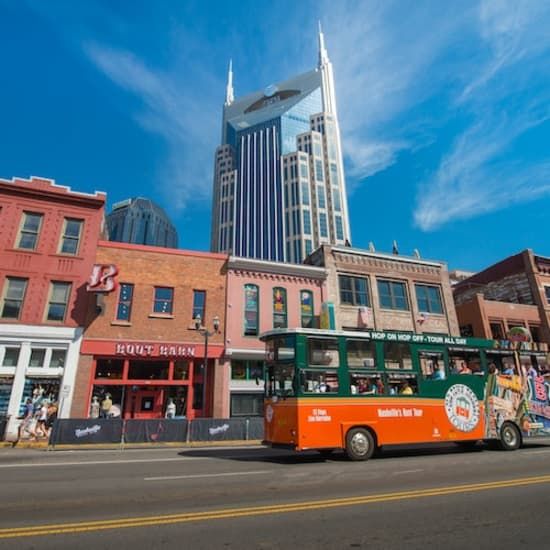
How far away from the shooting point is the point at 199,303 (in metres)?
23.7

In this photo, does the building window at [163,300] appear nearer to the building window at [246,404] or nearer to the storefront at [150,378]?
the storefront at [150,378]

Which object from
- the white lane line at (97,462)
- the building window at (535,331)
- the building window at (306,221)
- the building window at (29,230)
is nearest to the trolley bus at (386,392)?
the white lane line at (97,462)

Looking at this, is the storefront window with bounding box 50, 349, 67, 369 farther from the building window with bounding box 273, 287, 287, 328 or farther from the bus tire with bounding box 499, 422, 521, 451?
the bus tire with bounding box 499, 422, 521, 451

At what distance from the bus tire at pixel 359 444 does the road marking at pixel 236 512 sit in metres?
4.01

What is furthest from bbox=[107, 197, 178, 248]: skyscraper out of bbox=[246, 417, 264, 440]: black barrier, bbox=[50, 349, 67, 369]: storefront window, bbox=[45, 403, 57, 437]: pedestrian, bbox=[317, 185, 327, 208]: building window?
bbox=[246, 417, 264, 440]: black barrier

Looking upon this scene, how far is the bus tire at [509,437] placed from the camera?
41.5ft

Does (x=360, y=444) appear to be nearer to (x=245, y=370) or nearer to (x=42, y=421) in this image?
(x=245, y=370)

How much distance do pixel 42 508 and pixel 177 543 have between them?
112 inches

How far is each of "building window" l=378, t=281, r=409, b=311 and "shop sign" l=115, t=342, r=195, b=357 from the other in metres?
Result: 14.3

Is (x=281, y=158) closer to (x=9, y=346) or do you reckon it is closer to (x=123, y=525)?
(x=9, y=346)

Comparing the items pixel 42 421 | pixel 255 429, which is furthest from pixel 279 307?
pixel 42 421

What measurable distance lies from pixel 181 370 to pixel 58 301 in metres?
7.82

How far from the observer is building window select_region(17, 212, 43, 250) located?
864 inches

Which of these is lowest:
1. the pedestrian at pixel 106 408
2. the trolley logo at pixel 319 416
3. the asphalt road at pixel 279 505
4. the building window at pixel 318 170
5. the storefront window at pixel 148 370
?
the asphalt road at pixel 279 505
